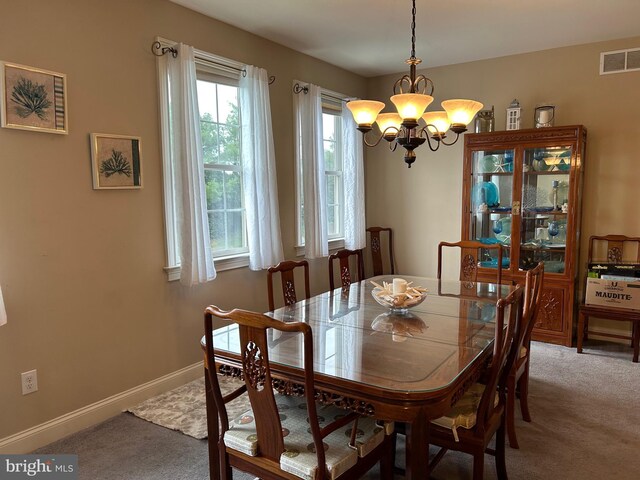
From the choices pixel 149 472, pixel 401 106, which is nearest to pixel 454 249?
pixel 401 106

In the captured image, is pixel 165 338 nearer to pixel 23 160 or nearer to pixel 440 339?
pixel 23 160

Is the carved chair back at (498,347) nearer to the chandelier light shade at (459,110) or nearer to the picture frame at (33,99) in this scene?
the chandelier light shade at (459,110)

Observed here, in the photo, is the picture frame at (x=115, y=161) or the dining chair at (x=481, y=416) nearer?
the dining chair at (x=481, y=416)

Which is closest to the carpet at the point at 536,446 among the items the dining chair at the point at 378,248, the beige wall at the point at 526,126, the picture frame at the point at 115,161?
the picture frame at the point at 115,161

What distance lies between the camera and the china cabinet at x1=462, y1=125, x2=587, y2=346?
406cm

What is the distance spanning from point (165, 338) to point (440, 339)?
2.00m

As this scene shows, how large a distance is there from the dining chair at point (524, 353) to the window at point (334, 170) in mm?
2509

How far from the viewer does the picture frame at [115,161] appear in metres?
2.75

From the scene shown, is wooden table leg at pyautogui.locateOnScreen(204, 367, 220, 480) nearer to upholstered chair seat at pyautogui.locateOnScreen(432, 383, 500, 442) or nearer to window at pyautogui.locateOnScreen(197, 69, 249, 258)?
upholstered chair seat at pyautogui.locateOnScreen(432, 383, 500, 442)

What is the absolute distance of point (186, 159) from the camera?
314cm

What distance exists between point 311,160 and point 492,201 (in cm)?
179

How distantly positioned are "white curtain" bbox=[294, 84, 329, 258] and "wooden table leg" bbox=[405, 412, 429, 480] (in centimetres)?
282

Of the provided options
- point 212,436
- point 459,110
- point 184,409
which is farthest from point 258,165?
point 212,436

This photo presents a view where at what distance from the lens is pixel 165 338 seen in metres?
3.24
